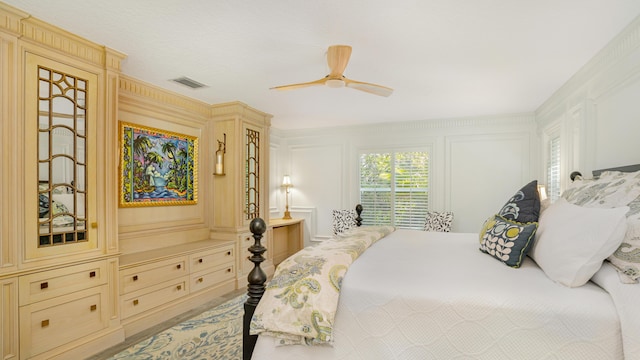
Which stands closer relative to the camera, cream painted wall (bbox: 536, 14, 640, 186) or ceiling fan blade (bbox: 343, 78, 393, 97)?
cream painted wall (bbox: 536, 14, 640, 186)

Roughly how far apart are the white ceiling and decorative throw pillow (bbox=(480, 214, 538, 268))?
1.35 meters

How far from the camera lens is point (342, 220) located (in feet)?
18.4

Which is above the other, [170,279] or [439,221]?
[439,221]

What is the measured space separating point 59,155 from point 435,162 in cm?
475

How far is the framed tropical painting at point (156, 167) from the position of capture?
3.35 m

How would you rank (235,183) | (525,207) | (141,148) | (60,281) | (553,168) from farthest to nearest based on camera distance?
(235,183), (553,168), (141,148), (60,281), (525,207)

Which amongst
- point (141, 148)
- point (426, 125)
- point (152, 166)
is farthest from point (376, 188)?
point (141, 148)

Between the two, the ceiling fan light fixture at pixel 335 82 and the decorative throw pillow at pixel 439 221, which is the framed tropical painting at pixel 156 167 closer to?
the ceiling fan light fixture at pixel 335 82

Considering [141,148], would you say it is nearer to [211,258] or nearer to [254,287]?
[211,258]

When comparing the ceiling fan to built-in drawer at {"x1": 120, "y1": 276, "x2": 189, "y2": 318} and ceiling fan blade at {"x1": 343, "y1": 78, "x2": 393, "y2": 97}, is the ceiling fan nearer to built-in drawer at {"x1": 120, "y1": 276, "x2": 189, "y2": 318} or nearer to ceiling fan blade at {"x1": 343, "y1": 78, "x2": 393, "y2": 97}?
ceiling fan blade at {"x1": 343, "y1": 78, "x2": 393, "y2": 97}

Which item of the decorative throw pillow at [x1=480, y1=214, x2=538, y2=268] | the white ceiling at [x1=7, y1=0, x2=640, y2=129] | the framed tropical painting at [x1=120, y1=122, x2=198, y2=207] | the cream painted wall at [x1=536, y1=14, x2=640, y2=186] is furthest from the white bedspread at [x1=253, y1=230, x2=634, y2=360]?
the framed tropical painting at [x1=120, y1=122, x2=198, y2=207]

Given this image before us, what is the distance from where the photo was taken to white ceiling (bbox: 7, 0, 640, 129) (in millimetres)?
2004

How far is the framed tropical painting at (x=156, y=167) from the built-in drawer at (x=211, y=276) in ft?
2.92

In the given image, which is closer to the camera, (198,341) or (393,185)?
(198,341)
